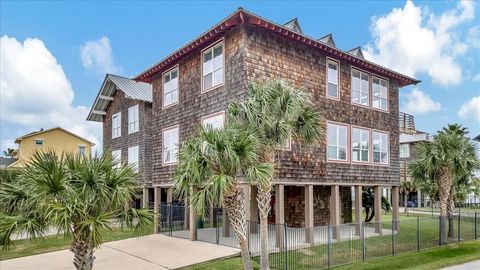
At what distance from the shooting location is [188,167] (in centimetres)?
1015

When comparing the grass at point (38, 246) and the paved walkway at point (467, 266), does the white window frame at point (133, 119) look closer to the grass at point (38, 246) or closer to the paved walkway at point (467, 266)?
the grass at point (38, 246)

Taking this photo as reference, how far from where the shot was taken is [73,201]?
300 inches

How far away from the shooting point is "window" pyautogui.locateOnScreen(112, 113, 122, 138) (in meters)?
28.5

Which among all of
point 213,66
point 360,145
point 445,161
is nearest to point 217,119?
point 213,66

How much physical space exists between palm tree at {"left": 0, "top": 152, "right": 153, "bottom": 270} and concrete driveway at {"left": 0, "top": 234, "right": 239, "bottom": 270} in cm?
420

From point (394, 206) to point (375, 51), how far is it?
51.8ft

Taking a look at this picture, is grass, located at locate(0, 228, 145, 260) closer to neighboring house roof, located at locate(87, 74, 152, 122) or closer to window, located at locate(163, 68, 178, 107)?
window, located at locate(163, 68, 178, 107)

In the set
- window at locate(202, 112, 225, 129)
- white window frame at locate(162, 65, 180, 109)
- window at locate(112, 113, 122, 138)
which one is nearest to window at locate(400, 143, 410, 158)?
window at locate(112, 113, 122, 138)

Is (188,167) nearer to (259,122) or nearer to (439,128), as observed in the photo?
(259,122)

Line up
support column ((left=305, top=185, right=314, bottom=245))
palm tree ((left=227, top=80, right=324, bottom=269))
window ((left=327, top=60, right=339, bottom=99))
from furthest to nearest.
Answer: window ((left=327, top=60, right=339, bottom=99)), support column ((left=305, top=185, right=314, bottom=245)), palm tree ((left=227, top=80, right=324, bottom=269))

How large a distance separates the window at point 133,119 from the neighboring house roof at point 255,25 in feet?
17.5

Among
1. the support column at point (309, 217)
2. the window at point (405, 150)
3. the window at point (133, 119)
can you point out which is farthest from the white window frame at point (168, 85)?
the window at point (405, 150)

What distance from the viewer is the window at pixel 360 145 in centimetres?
1836

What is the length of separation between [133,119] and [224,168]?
58.7 ft
